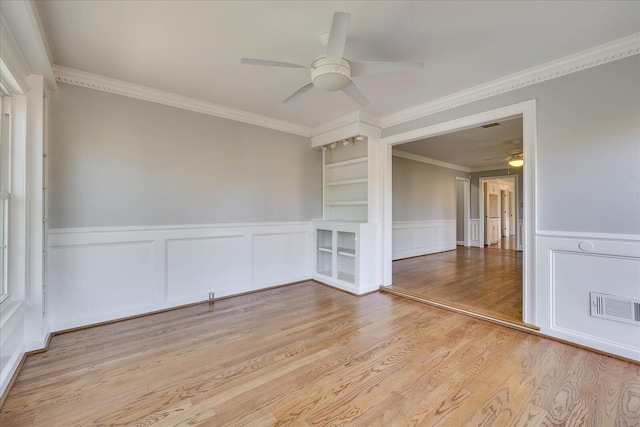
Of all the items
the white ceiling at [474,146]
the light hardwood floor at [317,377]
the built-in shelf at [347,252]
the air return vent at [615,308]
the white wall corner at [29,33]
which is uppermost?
the white ceiling at [474,146]

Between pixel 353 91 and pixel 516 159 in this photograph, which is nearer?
pixel 353 91

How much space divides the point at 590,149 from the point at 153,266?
4.37 metres

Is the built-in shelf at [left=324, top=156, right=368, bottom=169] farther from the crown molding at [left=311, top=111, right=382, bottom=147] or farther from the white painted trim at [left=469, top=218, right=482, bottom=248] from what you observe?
the white painted trim at [left=469, top=218, right=482, bottom=248]

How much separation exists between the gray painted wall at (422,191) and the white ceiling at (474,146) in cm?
35

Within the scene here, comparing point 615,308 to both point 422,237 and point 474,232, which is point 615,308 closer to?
point 422,237

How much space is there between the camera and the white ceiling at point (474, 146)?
4.54 m

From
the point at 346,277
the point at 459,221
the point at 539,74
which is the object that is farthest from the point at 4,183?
the point at 459,221

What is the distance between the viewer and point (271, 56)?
237cm

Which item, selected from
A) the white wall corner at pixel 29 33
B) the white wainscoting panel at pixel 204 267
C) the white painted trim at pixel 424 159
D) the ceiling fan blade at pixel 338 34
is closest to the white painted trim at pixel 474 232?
the white painted trim at pixel 424 159

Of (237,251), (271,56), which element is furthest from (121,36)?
(237,251)

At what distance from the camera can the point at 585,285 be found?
7.62 ft

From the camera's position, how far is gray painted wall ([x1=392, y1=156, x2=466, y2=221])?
6.36m

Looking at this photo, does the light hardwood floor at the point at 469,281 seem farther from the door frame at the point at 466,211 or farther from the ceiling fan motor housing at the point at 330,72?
the ceiling fan motor housing at the point at 330,72

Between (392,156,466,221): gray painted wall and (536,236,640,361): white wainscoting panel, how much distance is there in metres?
3.81
